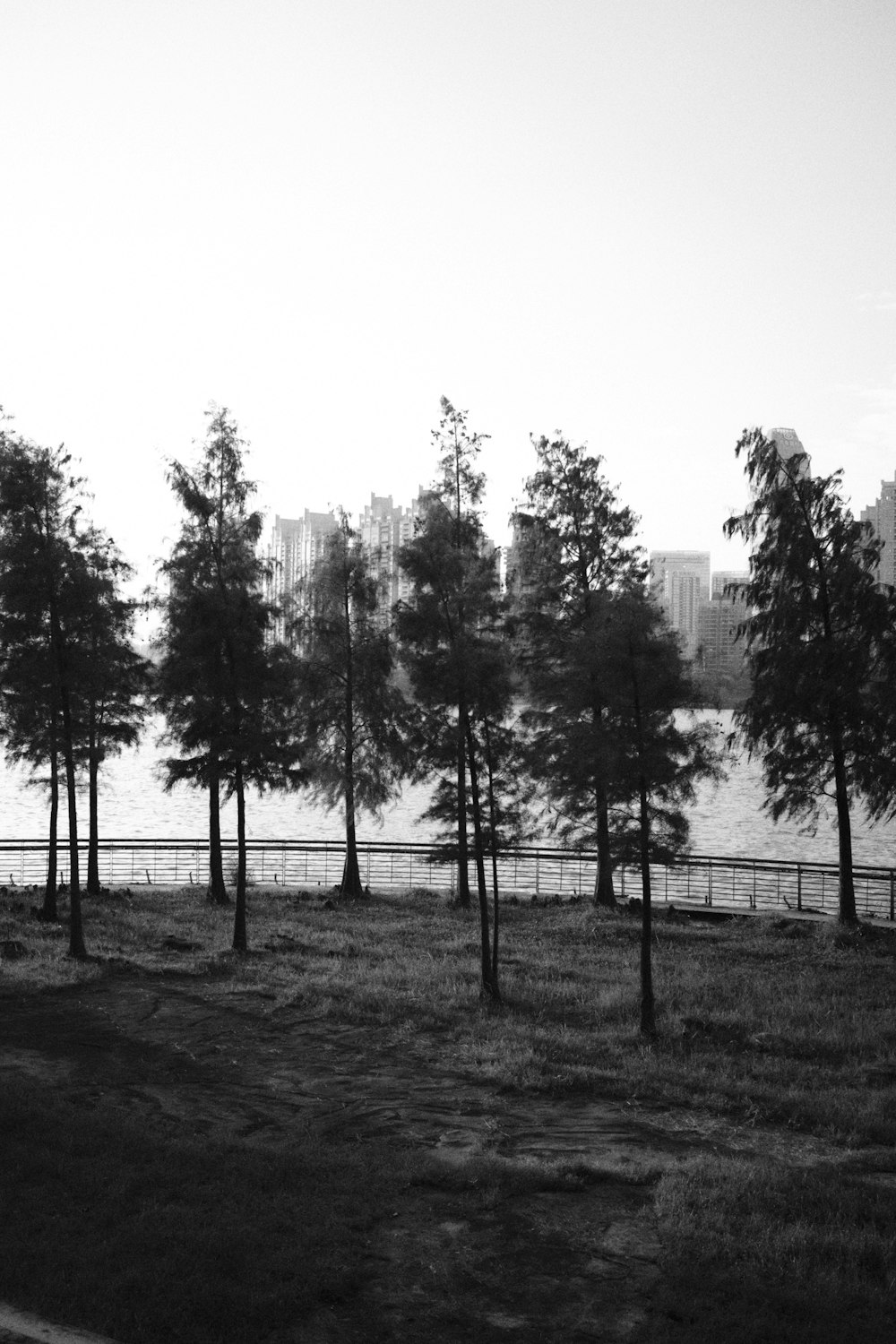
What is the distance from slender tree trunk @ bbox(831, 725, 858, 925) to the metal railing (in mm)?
5153

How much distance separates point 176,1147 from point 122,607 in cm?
1912

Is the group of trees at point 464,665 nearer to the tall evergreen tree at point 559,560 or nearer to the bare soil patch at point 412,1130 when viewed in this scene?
the tall evergreen tree at point 559,560

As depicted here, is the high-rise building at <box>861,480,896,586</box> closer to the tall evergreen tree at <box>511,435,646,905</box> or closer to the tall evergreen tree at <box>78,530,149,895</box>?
the tall evergreen tree at <box>511,435,646,905</box>

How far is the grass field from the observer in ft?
24.5

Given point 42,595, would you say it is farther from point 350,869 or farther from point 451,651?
point 350,869

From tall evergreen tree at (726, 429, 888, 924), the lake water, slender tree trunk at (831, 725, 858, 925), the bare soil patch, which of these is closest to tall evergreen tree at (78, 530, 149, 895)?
the bare soil patch

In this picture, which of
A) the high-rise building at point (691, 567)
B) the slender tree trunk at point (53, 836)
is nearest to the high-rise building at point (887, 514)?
the high-rise building at point (691, 567)

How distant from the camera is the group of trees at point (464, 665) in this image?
17.7 meters

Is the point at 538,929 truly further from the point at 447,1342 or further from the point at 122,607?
the point at 447,1342

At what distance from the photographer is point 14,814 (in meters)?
59.3

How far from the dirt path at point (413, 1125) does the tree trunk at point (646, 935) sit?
352 cm

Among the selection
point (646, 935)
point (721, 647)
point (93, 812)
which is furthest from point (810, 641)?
point (93, 812)

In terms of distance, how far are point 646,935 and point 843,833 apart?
36.7 ft

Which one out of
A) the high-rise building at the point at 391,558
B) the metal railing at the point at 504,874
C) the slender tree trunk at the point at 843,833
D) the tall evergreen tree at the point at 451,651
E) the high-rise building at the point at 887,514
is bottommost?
the metal railing at the point at 504,874
